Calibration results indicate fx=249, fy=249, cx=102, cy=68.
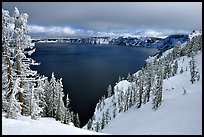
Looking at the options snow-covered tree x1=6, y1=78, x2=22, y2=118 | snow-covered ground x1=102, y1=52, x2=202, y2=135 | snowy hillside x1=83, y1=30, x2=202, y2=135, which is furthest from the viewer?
snowy hillside x1=83, y1=30, x2=202, y2=135

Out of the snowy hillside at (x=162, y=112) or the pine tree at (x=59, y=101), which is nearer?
the pine tree at (x=59, y=101)

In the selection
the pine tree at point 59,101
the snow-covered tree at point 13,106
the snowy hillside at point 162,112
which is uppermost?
the snow-covered tree at point 13,106

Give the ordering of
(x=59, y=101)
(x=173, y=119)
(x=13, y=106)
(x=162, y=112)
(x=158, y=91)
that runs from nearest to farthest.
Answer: (x=13, y=106)
(x=59, y=101)
(x=173, y=119)
(x=162, y=112)
(x=158, y=91)

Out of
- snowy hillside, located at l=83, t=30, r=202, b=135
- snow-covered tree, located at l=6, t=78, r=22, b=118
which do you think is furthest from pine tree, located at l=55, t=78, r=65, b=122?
snow-covered tree, located at l=6, t=78, r=22, b=118

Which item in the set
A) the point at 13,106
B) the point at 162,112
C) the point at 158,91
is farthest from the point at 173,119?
the point at 13,106

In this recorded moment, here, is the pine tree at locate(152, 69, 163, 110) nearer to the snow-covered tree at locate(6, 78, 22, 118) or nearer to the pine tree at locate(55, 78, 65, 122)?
the pine tree at locate(55, 78, 65, 122)

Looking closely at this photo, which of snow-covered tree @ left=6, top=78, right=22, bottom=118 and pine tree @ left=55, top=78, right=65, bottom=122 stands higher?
snow-covered tree @ left=6, top=78, right=22, bottom=118

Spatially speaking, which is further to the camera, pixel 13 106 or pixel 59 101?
pixel 59 101

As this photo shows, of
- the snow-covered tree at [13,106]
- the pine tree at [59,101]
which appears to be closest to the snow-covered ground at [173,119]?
the pine tree at [59,101]

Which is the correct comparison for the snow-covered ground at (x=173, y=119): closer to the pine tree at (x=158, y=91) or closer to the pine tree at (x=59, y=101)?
the pine tree at (x=158, y=91)

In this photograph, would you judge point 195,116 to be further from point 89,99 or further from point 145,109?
point 89,99

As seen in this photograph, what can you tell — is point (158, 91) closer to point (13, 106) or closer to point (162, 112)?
point (162, 112)
